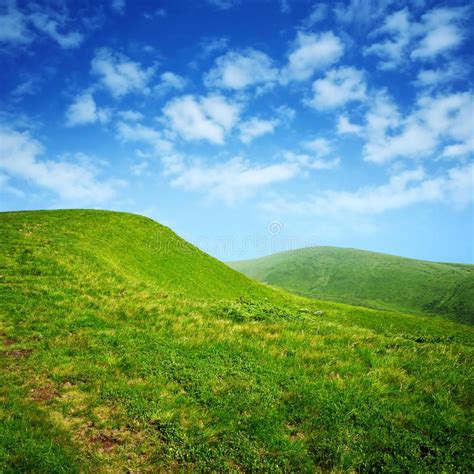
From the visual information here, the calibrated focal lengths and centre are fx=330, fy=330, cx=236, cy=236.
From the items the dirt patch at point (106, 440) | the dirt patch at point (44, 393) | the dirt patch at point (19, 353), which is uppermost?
the dirt patch at point (19, 353)

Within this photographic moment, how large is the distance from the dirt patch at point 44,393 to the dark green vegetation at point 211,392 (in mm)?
55

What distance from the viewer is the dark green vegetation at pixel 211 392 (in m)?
7.57

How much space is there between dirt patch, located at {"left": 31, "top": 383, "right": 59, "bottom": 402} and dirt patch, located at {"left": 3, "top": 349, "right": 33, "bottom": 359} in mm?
2360

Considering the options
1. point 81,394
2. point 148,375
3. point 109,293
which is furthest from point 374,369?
point 109,293

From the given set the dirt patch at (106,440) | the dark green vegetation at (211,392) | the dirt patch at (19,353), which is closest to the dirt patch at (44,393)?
the dark green vegetation at (211,392)

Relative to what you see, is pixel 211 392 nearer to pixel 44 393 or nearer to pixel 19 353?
pixel 44 393

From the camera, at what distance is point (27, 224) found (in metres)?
39.0

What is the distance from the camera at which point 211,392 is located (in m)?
9.86

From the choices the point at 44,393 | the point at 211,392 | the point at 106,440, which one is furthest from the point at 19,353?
the point at 211,392

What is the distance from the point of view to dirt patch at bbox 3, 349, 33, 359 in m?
11.5

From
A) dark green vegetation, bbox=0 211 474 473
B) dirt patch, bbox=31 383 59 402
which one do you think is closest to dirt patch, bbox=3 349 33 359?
dark green vegetation, bbox=0 211 474 473

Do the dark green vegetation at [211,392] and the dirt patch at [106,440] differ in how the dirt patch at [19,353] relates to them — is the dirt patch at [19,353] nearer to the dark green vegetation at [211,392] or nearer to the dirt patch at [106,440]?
the dark green vegetation at [211,392]

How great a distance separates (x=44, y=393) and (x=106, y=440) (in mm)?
2907

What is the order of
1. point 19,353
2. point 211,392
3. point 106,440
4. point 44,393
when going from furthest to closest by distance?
point 19,353 < point 211,392 < point 44,393 < point 106,440
